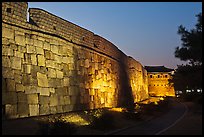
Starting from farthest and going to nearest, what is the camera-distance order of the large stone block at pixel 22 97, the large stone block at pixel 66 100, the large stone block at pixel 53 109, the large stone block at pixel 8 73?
the large stone block at pixel 66 100 < the large stone block at pixel 53 109 < the large stone block at pixel 22 97 < the large stone block at pixel 8 73

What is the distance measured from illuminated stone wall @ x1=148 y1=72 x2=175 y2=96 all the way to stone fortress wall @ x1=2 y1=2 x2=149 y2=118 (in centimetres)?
3974

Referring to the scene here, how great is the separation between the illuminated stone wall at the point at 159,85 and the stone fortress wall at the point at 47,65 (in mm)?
39742

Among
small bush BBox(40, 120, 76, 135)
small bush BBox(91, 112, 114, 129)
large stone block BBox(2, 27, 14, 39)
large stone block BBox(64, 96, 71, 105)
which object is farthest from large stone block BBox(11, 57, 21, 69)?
small bush BBox(91, 112, 114, 129)

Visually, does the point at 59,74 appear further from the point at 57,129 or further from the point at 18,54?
the point at 57,129

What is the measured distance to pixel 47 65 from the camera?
41.9 feet

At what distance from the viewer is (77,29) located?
15781mm

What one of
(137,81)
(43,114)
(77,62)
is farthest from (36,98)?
(137,81)

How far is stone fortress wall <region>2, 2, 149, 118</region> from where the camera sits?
10.7m

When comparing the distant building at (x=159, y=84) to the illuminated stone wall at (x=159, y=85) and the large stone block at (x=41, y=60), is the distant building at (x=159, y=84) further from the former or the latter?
the large stone block at (x=41, y=60)

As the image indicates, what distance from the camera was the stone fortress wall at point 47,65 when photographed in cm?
1070

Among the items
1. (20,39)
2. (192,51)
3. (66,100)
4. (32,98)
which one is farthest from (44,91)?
→ (192,51)

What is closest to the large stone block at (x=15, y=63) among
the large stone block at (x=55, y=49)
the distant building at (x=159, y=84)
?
the large stone block at (x=55, y=49)

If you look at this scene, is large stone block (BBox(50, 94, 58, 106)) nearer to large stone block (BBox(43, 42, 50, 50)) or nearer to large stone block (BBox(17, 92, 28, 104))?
large stone block (BBox(17, 92, 28, 104))

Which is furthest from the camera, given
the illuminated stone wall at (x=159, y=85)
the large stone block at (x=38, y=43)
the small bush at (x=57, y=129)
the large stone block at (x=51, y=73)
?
the illuminated stone wall at (x=159, y=85)
